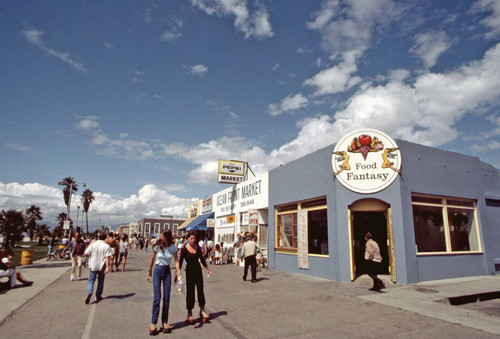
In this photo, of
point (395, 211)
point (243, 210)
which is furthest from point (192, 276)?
point (243, 210)

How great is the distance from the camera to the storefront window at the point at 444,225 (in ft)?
38.4

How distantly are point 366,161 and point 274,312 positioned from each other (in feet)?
23.1

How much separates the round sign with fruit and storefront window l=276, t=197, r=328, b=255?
1699 millimetres

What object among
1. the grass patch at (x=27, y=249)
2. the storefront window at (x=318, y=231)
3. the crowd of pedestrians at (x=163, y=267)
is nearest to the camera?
the crowd of pedestrians at (x=163, y=267)

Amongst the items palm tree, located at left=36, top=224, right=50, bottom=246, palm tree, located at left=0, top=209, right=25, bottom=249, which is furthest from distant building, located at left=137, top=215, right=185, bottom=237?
palm tree, located at left=0, top=209, right=25, bottom=249

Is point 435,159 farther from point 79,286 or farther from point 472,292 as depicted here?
point 79,286

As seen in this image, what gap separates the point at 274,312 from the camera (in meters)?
7.12

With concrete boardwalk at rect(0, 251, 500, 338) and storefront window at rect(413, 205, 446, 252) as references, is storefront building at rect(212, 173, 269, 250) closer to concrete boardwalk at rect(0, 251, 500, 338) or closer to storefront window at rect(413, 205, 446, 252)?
concrete boardwalk at rect(0, 251, 500, 338)

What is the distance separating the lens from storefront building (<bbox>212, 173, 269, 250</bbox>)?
17.7 meters

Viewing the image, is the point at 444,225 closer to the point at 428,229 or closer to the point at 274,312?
the point at 428,229

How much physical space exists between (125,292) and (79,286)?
8.72 feet

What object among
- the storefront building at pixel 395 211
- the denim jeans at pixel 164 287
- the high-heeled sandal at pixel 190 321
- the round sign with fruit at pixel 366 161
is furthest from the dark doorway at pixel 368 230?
the denim jeans at pixel 164 287

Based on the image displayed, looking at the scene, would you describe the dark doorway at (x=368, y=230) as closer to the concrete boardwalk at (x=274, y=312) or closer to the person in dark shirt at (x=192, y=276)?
the concrete boardwalk at (x=274, y=312)

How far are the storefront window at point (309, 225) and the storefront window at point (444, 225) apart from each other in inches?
137
